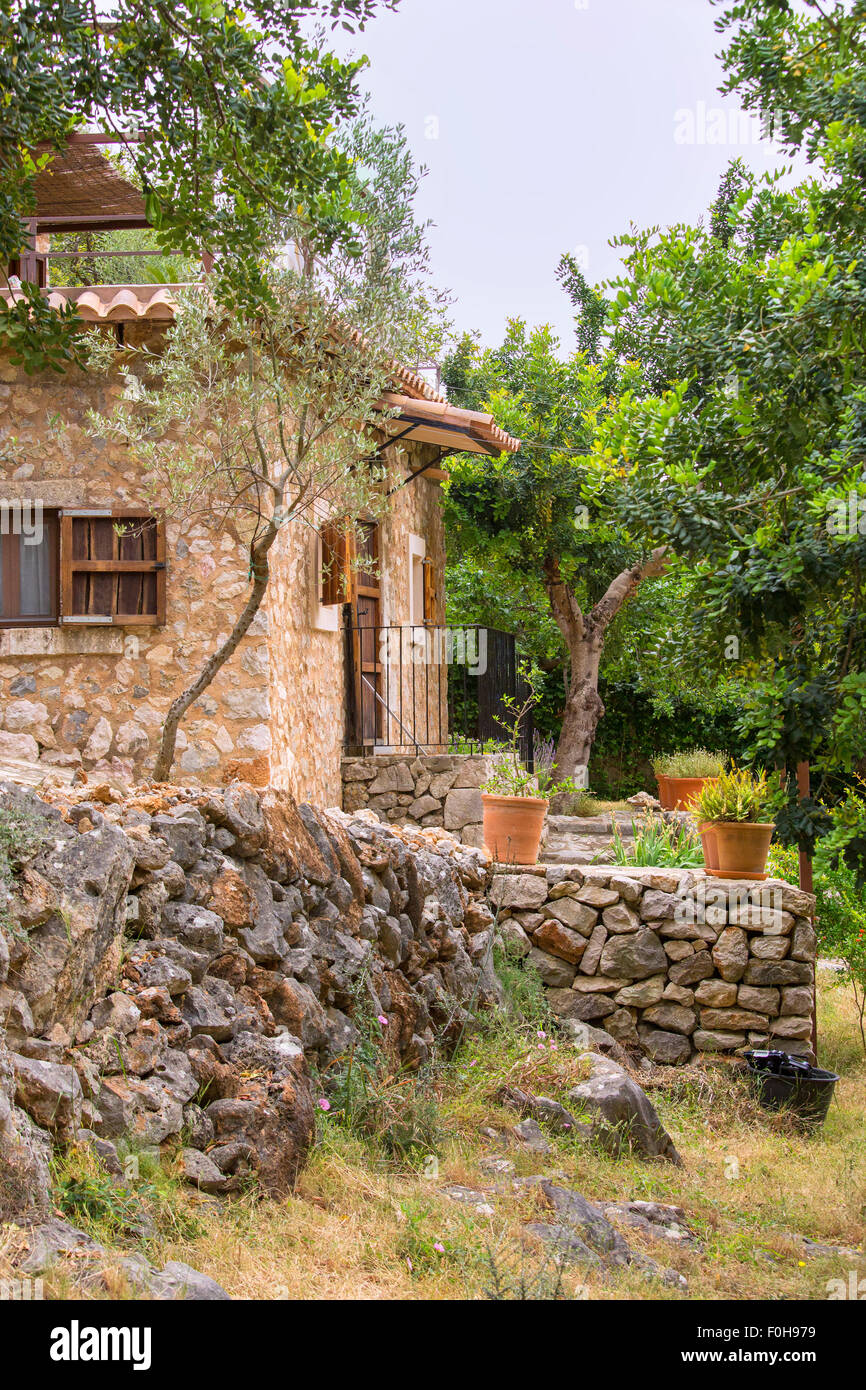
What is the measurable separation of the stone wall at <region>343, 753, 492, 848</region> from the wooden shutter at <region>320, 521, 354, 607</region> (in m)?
1.42

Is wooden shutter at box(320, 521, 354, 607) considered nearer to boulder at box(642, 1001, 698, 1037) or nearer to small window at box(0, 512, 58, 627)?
small window at box(0, 512, 58, 627)

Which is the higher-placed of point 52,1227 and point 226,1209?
point 52,1227

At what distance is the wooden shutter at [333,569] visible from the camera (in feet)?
27.6

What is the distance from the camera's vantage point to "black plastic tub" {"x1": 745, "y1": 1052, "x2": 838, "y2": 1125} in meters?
6.30

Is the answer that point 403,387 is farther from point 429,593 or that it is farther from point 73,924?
point 73,924

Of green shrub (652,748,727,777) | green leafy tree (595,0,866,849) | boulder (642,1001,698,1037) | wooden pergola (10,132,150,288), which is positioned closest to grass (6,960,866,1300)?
boulder (642,1001,698,1037)

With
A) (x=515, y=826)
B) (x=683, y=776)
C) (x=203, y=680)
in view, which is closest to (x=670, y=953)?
(x=515, y=826)

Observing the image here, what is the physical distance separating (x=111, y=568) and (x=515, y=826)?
3382 mm

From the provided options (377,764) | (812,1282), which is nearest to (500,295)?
(377,764)

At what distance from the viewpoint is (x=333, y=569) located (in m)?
8.56

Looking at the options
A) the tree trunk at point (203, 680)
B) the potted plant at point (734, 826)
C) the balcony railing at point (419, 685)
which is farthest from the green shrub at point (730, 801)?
the tree trunk at point (203, 680)
